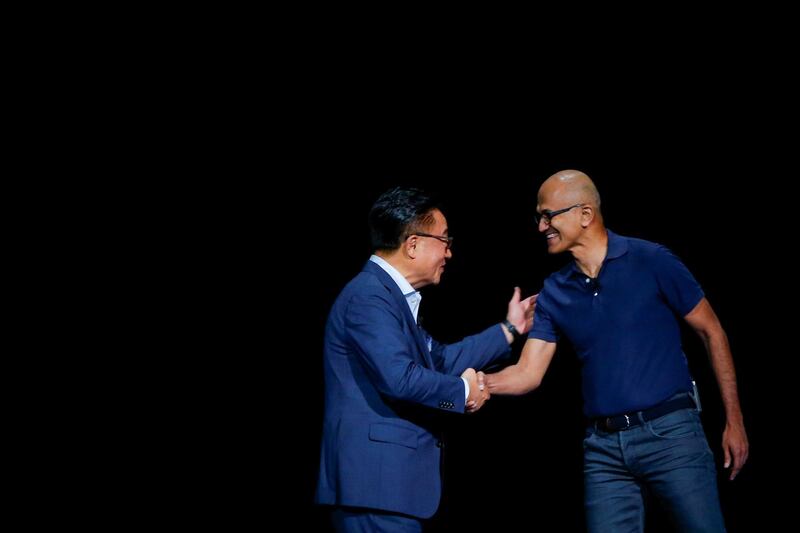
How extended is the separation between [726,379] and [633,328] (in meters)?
0.33

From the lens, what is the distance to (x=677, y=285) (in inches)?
111

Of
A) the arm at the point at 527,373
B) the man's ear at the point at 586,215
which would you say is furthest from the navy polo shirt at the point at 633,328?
the arm at the point at 527,373

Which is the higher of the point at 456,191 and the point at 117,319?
the point at 456,191

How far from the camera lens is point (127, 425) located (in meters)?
4.08

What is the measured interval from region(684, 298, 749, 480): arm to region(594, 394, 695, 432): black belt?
12 centimetres

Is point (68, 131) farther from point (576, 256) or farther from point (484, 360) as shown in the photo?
point (576, 256)

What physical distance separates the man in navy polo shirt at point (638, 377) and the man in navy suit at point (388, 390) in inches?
16.8

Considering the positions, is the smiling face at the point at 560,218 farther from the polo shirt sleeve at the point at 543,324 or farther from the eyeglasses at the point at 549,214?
the polo shirt sleeve at the point at 543,324

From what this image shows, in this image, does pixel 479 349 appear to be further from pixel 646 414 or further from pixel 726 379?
pixel 726 379

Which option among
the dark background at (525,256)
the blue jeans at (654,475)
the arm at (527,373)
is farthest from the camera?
the dark background at (525,256)

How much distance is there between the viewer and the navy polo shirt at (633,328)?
9.20 feet

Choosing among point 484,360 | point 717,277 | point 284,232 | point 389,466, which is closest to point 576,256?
point 484,360

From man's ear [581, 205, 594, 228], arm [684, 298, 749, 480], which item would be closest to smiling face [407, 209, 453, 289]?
man's ear [581, 205, 594, 228]

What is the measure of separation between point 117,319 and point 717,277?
2723 millimetres
